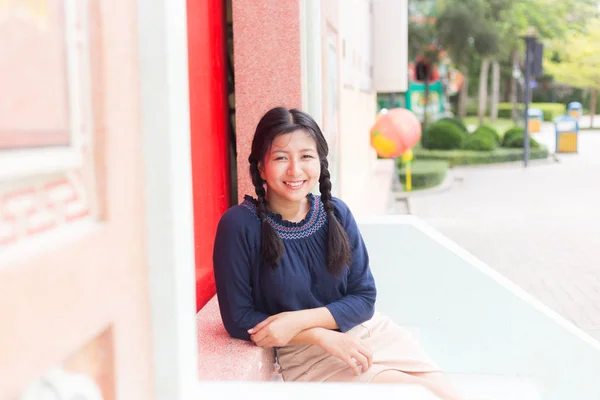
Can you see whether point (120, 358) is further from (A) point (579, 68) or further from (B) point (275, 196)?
(A) point (579, 68)

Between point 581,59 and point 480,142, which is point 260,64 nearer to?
point 480,142

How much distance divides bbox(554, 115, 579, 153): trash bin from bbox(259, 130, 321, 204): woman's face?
823 inches

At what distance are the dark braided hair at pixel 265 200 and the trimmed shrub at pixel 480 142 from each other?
61.8 ft

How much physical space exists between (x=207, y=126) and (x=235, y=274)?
38.9 inches

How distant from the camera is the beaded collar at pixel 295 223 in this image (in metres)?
2.44

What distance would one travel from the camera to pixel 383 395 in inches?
57.4

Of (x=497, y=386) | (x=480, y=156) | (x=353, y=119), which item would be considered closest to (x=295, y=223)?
(x=497, y=386)

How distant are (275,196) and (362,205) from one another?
22.5ft

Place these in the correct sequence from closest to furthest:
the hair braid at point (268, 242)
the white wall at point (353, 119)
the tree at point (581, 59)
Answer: the hair braid at point (268, 242), the white wall at point (353, 119), the tree at point (581, 59)

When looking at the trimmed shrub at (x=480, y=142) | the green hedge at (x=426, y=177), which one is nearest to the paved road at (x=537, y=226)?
the green hedge at (x=426, y=177)

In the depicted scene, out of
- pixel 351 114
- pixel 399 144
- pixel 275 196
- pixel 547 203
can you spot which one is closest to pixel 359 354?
pixel 275 196

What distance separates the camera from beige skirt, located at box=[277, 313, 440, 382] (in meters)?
2.32

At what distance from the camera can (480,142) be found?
2062 cm

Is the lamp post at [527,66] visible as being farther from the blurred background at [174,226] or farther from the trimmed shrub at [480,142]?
the blurred background at [174,226]
